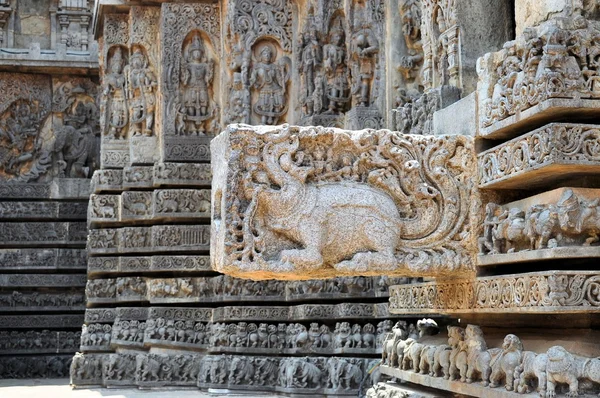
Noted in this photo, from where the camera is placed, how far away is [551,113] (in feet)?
19.5

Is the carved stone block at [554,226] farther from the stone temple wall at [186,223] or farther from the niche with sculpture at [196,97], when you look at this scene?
the niche with sculpture at [196,97]

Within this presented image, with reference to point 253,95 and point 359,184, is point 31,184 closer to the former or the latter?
point 253,95

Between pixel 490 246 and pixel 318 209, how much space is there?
3.58 feet

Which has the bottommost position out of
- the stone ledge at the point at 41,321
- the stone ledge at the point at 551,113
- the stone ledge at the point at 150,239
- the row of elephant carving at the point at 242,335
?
the stone ledge at the point at 41,321

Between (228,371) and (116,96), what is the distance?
5473 millimetres

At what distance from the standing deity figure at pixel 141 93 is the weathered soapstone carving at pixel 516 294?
8.98 metres

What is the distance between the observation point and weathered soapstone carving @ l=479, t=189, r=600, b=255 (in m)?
5.84

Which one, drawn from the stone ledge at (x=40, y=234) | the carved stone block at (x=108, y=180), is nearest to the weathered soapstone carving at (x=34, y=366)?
the stone ledge at (x=40, y=234)

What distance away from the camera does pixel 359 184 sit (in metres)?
6.62

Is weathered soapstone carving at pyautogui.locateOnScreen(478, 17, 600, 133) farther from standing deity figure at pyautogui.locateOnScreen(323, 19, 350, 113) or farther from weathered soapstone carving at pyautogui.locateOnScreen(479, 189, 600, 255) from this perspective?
standing deity figure at pyautogui.locateOnScreen(323, 19, 350, 113)

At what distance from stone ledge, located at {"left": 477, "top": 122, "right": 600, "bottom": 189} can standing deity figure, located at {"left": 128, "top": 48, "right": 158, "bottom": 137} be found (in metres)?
10.2

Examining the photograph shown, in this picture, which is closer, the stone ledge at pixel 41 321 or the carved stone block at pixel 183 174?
the carved stone block at pixel 183 174

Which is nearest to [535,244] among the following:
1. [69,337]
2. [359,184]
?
[359,184]

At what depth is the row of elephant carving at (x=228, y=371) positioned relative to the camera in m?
11.9
